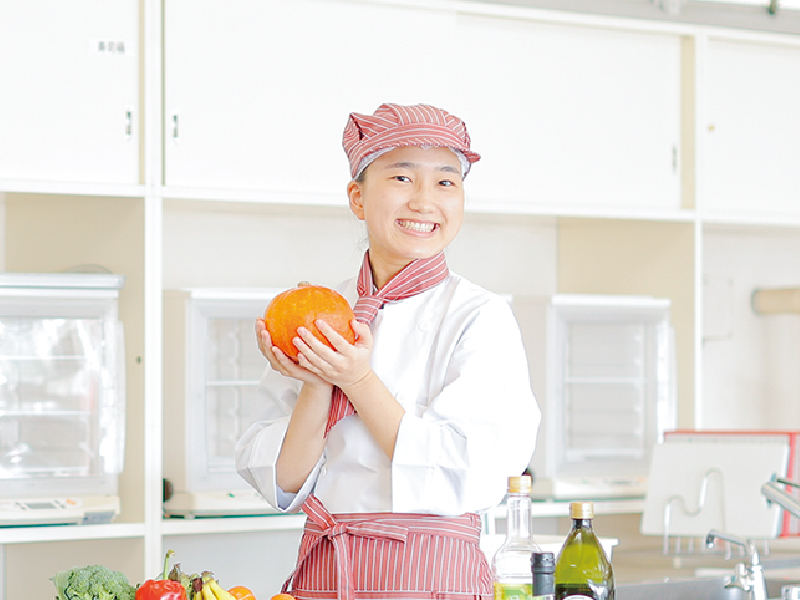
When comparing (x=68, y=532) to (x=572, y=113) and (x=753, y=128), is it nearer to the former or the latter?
(x=572, y=113)

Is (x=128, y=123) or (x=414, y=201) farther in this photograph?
(x=128, y=123)

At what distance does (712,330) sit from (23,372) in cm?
180

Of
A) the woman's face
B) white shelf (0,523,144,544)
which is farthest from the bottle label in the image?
white shelf (0,523,144,544)

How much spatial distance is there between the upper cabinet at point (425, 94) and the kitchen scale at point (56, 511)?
67cm

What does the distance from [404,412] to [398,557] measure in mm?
165

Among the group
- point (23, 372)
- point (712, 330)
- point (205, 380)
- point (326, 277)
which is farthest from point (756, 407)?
point (23, 372)

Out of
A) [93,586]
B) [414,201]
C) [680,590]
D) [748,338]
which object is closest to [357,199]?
[414,201]

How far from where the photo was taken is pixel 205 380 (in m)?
2.19

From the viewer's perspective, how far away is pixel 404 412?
3.69 ft

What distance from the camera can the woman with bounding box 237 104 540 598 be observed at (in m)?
1.11

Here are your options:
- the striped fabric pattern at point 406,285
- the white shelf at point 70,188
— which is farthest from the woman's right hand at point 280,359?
the white shelf at point 70,188

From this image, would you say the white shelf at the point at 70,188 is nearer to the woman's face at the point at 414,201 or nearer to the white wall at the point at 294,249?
the white wall at the point at 294,249

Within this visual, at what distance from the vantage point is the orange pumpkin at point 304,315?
3.51 ft

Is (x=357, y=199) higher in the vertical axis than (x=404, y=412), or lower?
higher
